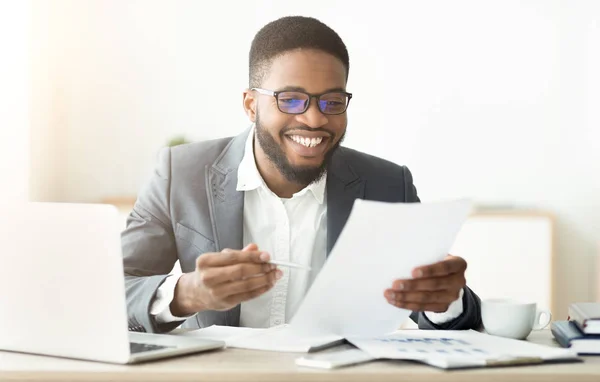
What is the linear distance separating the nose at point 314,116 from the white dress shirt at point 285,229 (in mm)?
264

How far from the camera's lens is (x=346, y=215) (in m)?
2.12

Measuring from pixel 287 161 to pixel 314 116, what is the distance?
18 centimetres

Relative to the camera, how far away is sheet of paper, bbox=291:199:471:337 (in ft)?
4.22

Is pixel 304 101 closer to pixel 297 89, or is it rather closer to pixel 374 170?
pixel 297 89

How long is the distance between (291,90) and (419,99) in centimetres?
244

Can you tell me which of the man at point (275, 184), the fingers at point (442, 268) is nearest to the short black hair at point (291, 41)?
the man at point (275, 184)

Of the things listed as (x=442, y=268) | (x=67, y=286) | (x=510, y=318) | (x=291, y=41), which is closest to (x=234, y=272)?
(x=67, y=286)

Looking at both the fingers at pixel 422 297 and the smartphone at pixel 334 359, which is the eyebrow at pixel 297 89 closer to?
the fingers at pixel 422 297

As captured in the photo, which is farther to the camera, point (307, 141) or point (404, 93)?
point (404, 93)

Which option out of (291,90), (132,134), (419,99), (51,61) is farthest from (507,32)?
(291,90)

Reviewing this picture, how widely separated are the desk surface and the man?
0.57 m

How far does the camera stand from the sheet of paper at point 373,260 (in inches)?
50.6

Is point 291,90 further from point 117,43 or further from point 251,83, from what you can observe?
point 117,43

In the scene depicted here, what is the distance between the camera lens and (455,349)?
1347mm
